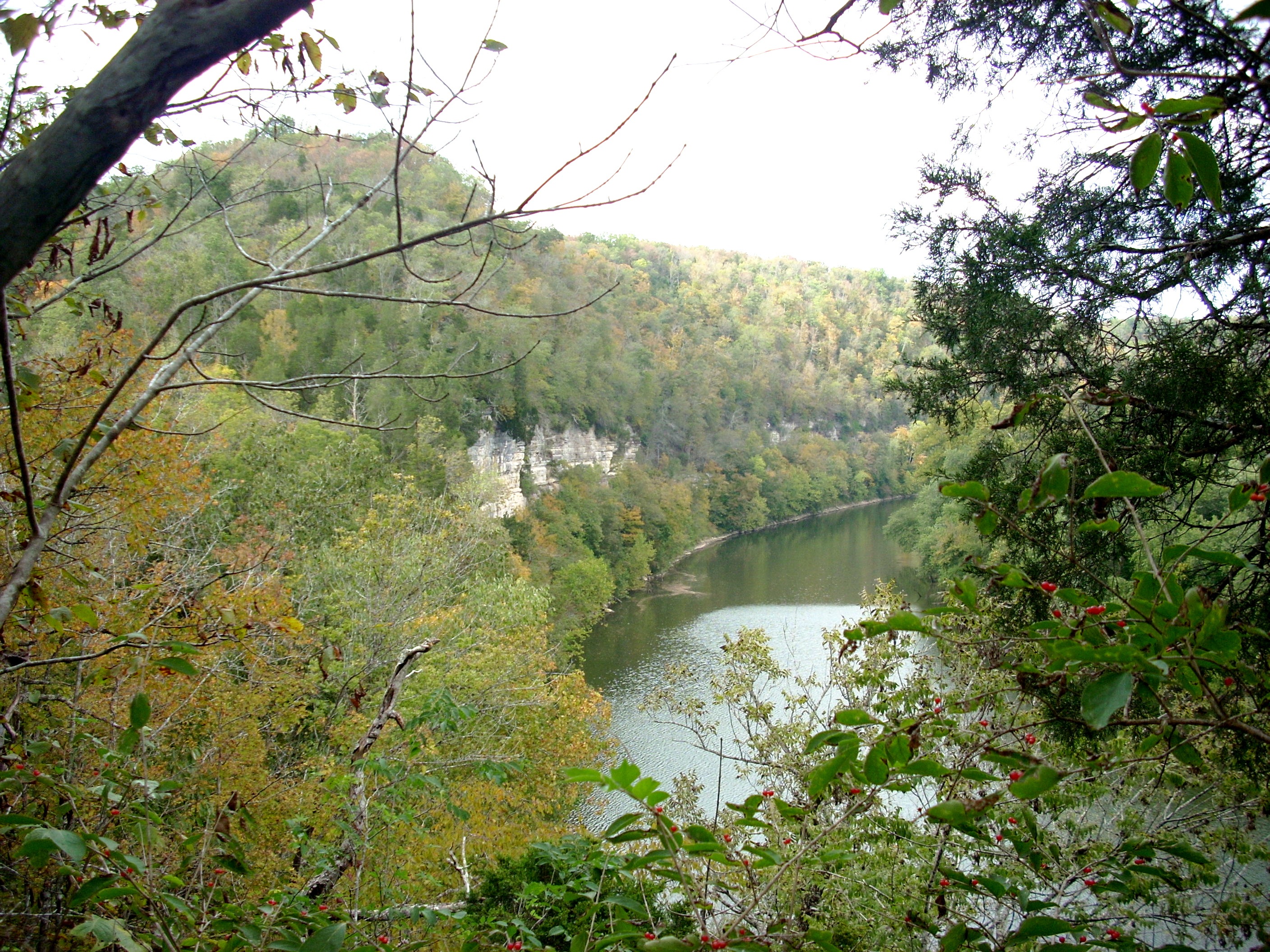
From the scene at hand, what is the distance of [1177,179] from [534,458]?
102 ft

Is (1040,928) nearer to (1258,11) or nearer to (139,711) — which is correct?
(1258,11)

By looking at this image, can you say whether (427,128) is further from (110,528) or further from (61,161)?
(110,528)

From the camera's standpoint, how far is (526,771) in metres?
10.4

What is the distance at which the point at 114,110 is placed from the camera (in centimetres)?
94

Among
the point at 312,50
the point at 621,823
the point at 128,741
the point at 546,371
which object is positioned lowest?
the point at 621,823

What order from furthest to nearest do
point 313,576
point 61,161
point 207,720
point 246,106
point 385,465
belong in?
point 385,465, point 313,576, point 207,720, point 246,106, point 61,161

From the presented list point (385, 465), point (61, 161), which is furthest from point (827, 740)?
point (385, 465)

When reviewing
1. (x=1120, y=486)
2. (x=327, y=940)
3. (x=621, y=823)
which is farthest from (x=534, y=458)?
(x=1120, y=486)

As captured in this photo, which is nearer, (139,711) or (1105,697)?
(1105,697)

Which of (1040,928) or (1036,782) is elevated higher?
(1036,782)

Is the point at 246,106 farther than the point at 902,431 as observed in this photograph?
No

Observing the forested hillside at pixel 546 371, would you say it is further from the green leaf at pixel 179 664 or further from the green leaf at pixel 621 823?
the green leaf at pixel 621 823

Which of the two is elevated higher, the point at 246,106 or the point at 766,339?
the point at 766,339

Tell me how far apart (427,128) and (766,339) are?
60.7 meters
